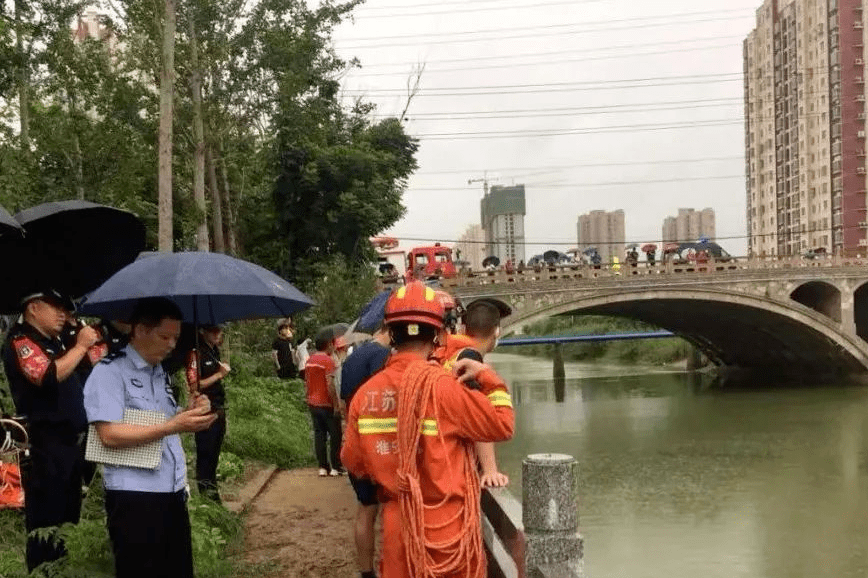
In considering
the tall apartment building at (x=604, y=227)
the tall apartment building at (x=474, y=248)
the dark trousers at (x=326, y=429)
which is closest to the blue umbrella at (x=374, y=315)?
the dark trousers at (x=326, y=429)

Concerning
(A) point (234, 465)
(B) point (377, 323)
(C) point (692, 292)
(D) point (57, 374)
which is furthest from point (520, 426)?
(D) point (57, 374)

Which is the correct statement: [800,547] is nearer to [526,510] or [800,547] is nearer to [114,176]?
[526,510]

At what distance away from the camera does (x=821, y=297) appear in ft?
85.2

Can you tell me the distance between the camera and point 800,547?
9609mm

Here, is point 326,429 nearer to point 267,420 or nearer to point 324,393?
point 324,393

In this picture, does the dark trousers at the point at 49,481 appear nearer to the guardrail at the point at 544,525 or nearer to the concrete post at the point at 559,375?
the guardrail at the point at 544,525

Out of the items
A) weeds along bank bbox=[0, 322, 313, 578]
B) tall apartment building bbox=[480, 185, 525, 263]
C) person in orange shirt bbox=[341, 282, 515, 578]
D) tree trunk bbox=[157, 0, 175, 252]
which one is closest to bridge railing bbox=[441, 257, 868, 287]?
→ weeds along bank bbox=[0, 322, 313, 578]

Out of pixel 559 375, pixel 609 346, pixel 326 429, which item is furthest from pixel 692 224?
pixel 326 429

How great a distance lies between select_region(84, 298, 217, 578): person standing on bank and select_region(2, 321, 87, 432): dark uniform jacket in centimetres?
61

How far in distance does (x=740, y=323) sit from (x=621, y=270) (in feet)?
20.5

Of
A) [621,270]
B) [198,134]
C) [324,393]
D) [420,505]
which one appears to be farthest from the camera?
[621,270]

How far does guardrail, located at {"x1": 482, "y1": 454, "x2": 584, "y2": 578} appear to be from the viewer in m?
2.96

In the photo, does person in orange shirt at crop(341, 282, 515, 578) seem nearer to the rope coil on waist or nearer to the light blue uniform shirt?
the rope coil on waist

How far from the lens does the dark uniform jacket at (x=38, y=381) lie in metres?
3.05
